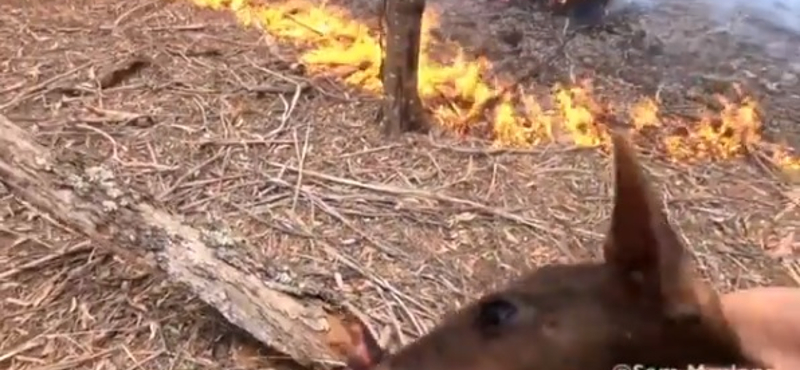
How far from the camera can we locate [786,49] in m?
4.03

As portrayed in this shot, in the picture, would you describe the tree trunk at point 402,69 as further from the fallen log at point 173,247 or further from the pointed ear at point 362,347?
the pointed ear at point 362,347

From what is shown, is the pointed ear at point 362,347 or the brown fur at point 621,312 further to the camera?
the pointed ear at point 362,347

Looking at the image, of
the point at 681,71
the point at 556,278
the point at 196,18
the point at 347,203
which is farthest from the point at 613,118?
the point at 556,278

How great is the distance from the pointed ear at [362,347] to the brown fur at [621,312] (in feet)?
1.99

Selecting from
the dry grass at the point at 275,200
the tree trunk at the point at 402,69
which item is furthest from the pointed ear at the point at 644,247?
the tree trunk at the point at 402,69

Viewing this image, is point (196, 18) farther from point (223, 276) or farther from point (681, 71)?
point (223, 276)

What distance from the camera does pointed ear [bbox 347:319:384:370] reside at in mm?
1938

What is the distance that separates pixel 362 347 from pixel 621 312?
2.66 feet

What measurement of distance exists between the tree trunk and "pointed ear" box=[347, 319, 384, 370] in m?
1.15

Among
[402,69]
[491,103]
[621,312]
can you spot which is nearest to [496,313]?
[621,312]

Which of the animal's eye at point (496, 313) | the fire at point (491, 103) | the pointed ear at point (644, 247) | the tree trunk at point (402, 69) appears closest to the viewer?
the pointed ear at point (644, 247)

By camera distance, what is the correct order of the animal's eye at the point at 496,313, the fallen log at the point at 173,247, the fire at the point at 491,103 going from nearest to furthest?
the animal's eye at the point at 496,313 < the fallen log at the point at 173,247 < the fire at the point at 491,103

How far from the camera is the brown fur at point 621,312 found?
4.07ft

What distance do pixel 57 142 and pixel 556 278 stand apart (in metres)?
1.98
